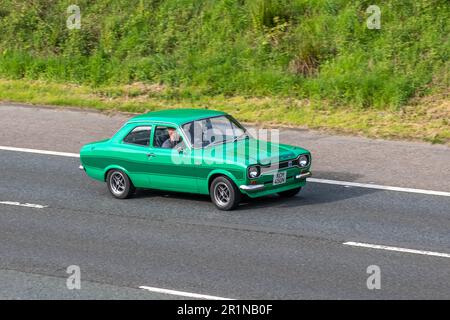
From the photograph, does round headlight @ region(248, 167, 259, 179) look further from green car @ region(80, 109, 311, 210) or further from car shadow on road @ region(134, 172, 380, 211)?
car shadow on road @ region(134, 172, 380, 211)

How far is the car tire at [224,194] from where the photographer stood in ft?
53.2

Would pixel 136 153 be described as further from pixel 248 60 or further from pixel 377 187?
pixel 248 60

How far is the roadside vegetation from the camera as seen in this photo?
2230cm

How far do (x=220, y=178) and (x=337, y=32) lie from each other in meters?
9.03

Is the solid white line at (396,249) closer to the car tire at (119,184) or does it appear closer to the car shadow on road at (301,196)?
the car shadow on road at (301,196)

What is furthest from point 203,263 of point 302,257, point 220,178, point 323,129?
point 323,129

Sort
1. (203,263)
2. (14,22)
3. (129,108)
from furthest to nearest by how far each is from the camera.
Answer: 1. (14,22)
2. (129,108)
3. (203,263)

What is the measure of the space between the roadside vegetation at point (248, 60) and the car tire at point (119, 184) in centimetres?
555

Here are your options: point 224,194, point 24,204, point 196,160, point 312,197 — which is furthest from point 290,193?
point 24,204

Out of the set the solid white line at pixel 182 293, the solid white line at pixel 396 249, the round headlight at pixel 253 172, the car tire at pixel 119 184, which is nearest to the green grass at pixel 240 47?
the car tire at pixel 119 184

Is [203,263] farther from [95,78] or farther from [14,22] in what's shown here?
[14,22]

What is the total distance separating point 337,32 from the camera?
79.7 feet

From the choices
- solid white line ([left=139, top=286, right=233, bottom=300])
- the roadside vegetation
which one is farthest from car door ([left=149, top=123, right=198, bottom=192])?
the roadside vegetation

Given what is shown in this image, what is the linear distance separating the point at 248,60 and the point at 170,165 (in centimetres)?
824
